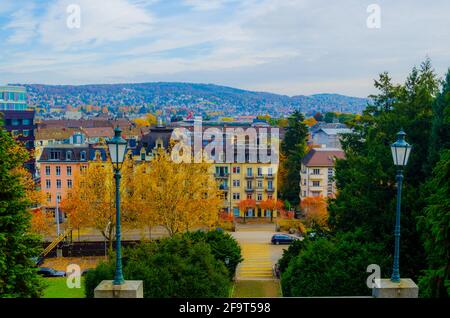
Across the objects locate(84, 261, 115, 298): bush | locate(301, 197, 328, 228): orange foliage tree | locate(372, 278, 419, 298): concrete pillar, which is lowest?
locate(301, 197, 328, 228): orange foliage tree

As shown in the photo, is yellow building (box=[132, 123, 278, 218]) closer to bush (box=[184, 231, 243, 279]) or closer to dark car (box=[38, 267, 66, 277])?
dark car (box=[38, 267, 66, 277])

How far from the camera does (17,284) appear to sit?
1588 cm

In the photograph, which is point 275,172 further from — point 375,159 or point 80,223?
point 375,159

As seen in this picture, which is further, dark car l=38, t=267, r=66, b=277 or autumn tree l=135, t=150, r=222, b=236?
autumn tree l=135, t=150, r=222, b=236

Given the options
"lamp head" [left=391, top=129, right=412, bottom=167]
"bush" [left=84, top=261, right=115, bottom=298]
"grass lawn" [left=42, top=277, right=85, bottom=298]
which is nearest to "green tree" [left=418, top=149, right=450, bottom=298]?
"lamp head" [left=391, top=129, right=412, bottom=167]

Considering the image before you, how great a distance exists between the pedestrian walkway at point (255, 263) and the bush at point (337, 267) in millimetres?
10273

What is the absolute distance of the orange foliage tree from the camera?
42.5 m

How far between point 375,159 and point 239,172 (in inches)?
1223

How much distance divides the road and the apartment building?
6937 millimetres

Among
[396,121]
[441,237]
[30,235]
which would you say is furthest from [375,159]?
[30,235]

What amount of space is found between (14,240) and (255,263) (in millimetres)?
20697

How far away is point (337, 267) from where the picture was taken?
60.2ft

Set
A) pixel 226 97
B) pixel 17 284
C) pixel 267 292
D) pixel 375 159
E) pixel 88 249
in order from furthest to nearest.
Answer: pixel 226 97
pixel 88 249
pixel 267 292
pixel 375 159
pixel 17 284
